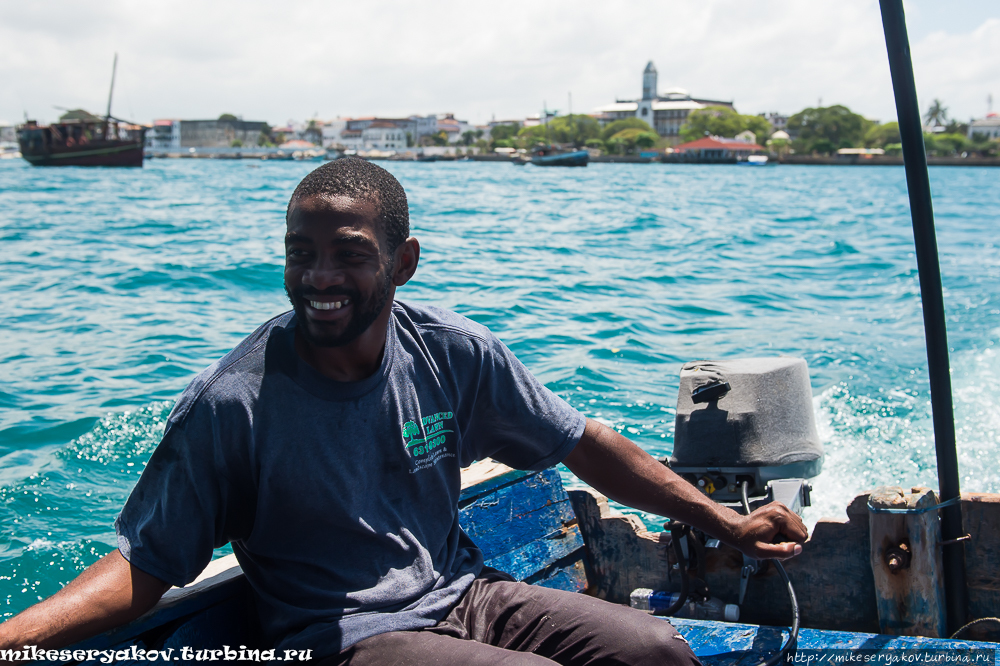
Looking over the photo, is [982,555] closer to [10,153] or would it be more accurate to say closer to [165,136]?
[10,153]

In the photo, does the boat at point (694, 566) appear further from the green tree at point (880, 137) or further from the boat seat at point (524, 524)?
the green tree at point (880, 137)

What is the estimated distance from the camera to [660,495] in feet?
6.32

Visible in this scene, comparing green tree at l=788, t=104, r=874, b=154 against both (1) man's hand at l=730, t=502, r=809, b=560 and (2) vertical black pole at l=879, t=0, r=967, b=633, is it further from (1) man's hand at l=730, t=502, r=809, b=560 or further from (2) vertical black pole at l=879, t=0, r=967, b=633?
(1) man's hand at l=730, t=502, r=809, b=560

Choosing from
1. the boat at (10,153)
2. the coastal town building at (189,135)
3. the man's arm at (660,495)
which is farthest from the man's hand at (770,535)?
the coastal town building at (189,135)

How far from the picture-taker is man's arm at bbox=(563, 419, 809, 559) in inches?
75.8

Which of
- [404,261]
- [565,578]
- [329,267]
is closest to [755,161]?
[565,578]

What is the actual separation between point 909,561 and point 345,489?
1.66m

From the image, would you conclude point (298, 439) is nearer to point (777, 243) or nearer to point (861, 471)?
point (861, 471)

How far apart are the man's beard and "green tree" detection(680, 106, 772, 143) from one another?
4454 inches

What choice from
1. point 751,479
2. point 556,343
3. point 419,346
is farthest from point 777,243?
point 419,346

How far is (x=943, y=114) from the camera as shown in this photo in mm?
110312

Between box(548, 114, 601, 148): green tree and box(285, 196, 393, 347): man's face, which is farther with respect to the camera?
box(548, 114, 601, 148): green tree

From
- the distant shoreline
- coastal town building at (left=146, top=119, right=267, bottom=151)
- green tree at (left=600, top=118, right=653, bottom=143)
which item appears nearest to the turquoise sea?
the distant shoreline

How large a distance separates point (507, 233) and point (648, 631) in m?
15.2
